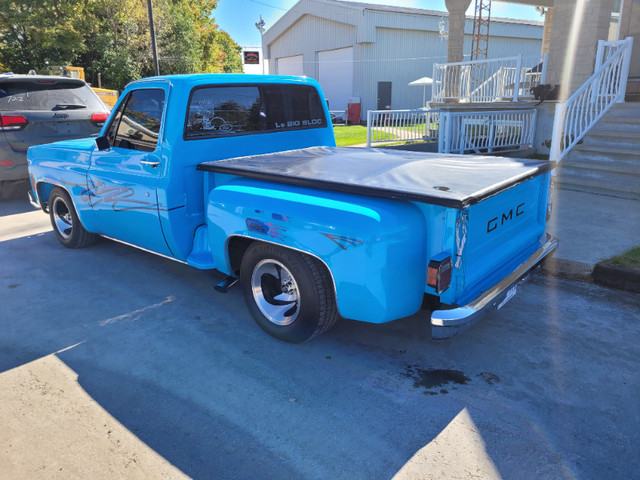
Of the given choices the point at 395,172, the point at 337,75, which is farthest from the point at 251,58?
the point at 395,172

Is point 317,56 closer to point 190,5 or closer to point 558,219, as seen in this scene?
point 190,5

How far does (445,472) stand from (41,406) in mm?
2417

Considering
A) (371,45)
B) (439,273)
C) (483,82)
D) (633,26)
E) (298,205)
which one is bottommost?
(439,273)

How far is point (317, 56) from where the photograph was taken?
114ft

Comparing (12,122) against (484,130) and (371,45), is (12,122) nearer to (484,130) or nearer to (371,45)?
(484,130)

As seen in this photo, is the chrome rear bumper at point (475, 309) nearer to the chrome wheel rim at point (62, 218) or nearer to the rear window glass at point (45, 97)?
the chrome wheel rim at point (62, 218)

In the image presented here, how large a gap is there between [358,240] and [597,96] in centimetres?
851

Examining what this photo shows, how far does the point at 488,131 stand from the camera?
11.8 m

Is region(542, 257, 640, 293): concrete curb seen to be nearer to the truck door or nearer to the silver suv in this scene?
the truck door

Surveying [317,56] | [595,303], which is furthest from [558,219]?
[317,56]

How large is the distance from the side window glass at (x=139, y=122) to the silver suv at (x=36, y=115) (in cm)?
→ 392

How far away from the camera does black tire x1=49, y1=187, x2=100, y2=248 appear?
229 inches

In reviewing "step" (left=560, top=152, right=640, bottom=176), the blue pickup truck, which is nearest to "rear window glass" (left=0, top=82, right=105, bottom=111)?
the blue pickup truck

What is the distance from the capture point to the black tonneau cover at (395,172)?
308 cm
